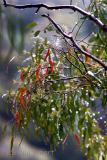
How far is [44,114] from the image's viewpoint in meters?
1.33

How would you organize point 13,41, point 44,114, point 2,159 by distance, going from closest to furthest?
point 44,114 → point 13,41 → point 2,159

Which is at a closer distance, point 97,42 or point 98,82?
point 98,82

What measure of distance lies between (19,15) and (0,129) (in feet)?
1.67

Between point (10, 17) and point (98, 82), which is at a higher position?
point (10, 17)

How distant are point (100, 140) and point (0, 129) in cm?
87

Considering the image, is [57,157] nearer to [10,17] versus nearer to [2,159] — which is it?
[2,159]

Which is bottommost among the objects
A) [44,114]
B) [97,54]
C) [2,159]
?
[2,159]

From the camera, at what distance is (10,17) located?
188cm

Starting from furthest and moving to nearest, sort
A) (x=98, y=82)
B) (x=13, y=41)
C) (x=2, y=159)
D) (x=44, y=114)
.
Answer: (x=2, y=159) → (x=13, y=41) → (x=44, y=114) → (x=98, y=82)

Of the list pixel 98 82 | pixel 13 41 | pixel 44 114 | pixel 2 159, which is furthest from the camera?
pixel 2 159

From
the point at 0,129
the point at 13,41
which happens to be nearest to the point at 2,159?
the point at 0,129

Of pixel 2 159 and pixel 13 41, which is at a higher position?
pixel 13 41

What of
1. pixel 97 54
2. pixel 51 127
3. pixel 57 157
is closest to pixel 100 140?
pixel 51 127

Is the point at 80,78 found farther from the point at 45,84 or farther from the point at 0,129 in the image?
the point at 0,129
